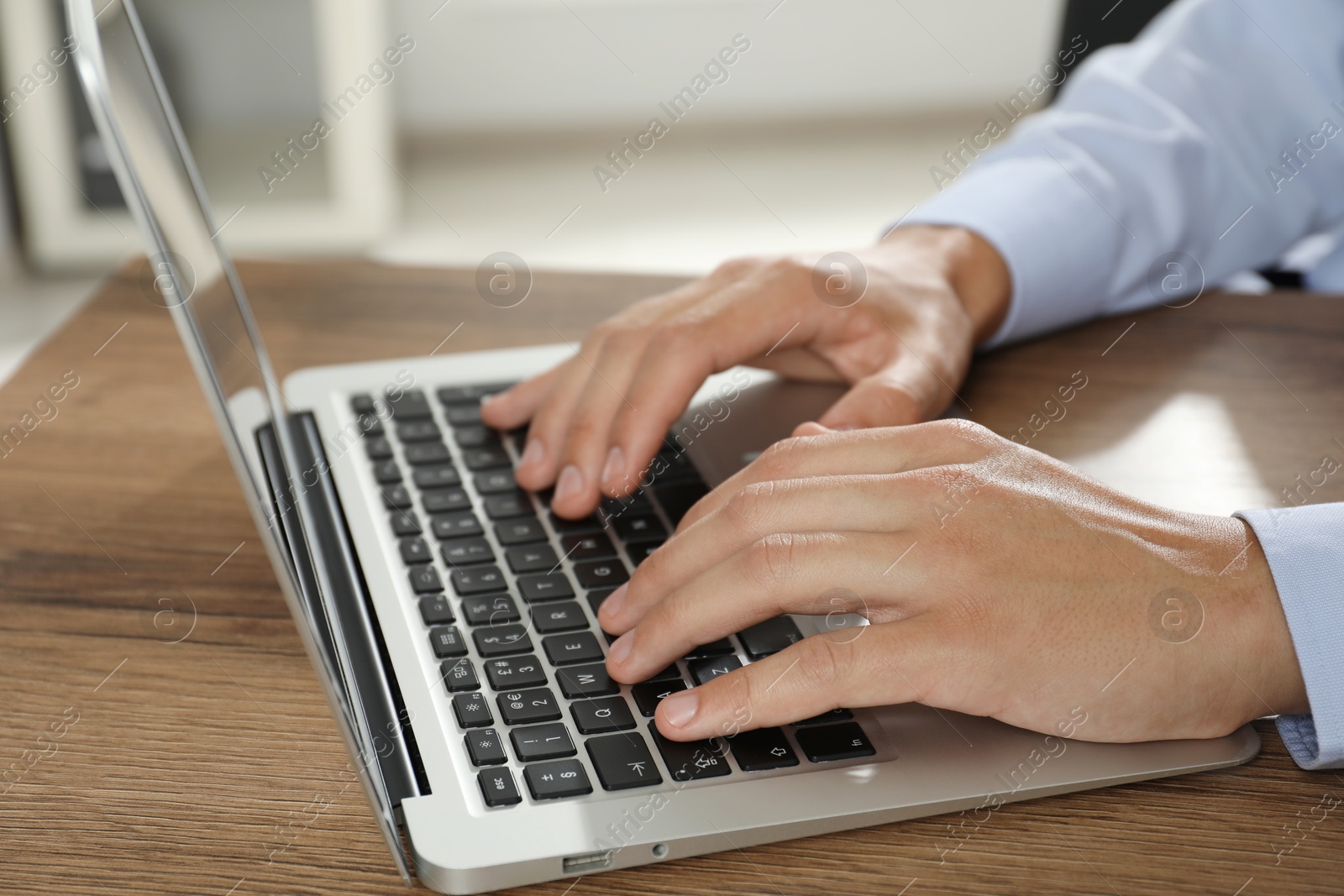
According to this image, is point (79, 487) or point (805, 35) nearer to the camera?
point (79, 487)

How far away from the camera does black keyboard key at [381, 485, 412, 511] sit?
0.70 m

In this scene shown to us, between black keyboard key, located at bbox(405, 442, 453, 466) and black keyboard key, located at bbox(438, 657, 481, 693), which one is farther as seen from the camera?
black keyboard key, located at bbox(405, 442, 453, 466)

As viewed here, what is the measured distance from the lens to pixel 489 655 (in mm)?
571

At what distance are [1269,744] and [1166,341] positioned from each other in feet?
1.45

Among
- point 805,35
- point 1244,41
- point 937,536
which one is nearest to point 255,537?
point 937,536

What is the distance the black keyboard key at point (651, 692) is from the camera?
1.77 ft

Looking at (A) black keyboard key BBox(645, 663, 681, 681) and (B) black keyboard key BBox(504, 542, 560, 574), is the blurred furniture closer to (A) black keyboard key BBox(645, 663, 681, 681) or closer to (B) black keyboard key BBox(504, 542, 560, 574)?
(B) black keyboard key BBox(504, 542, 560, 574)

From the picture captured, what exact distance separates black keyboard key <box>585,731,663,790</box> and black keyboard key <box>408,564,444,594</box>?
0.15 meters

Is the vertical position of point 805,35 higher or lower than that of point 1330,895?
higher

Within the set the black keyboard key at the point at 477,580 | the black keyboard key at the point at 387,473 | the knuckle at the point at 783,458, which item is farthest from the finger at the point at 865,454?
the black keyboard key at the point at 387,473

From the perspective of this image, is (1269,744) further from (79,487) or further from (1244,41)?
(1244,41)

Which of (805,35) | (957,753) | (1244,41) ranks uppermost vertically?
(805,35)

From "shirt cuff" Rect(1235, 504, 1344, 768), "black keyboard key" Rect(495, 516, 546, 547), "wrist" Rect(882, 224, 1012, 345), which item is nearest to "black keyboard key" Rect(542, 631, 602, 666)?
"black keyboard key" Rect(495, 516, 546, 547)

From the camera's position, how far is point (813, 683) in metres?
0.52
